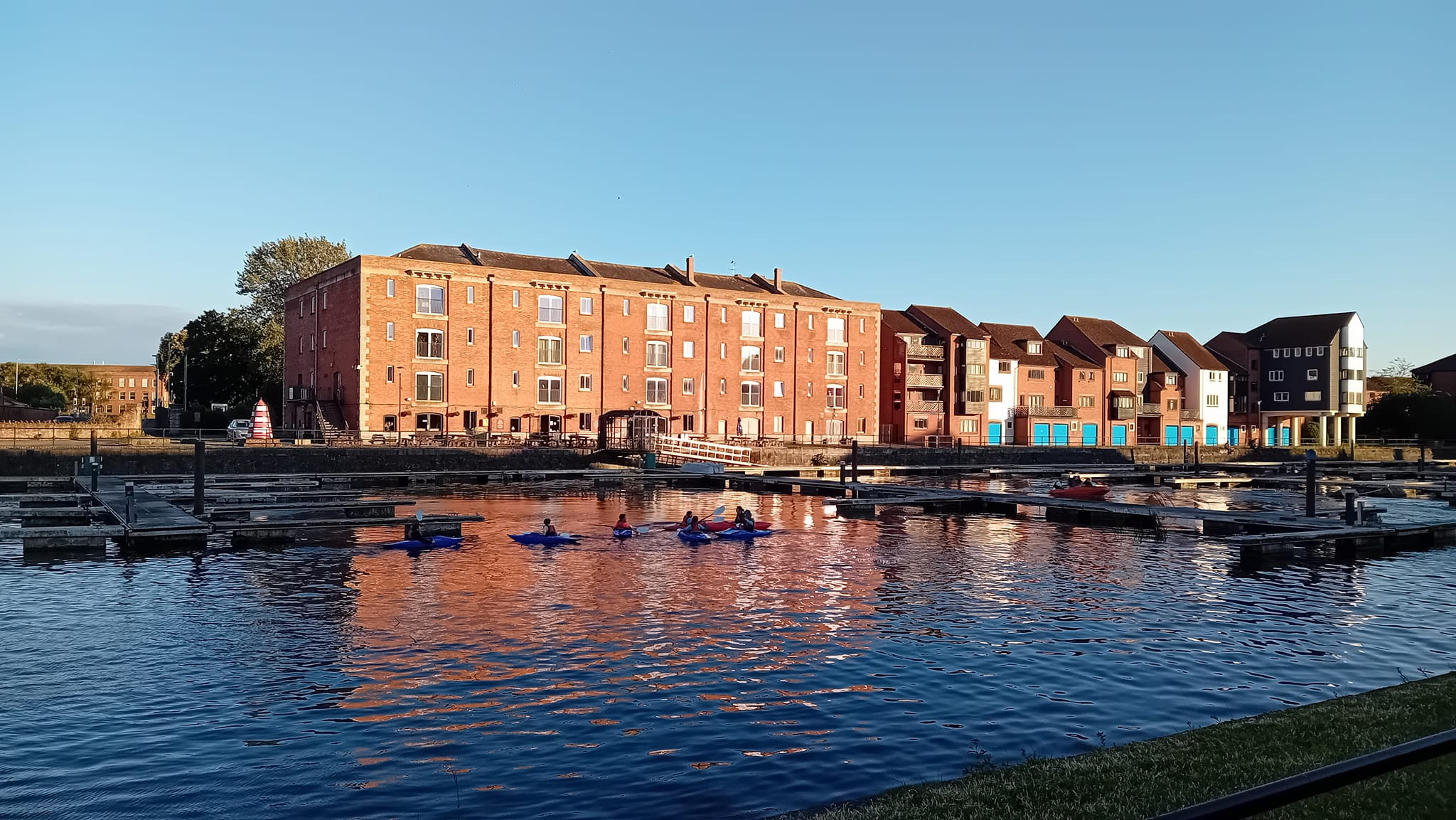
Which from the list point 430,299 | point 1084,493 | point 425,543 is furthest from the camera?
point 430,299

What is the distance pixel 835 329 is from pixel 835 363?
326 centimetres

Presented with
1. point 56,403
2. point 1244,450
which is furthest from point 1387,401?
point 56,403

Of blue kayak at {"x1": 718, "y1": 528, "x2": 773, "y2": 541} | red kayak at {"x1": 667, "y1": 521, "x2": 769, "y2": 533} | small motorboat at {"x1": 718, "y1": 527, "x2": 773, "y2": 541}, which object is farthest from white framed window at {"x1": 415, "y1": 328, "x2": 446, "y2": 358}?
blue kayak at {"x1": 718, "y1": 528, "x2": 773, "y2": 541}

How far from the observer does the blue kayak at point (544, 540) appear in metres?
32.0

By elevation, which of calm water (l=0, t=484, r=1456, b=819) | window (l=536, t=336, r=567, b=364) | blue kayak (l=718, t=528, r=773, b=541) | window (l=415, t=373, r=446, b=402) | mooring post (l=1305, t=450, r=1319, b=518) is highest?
window (l=536, t=336, r=567, b=364)

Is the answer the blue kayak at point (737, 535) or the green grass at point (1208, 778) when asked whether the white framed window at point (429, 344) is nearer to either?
the blue kayak at point (737, 535)

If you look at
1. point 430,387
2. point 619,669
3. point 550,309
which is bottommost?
point 619,669

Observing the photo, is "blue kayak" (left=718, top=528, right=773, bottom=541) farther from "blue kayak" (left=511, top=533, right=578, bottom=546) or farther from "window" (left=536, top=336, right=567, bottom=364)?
"window" (left=536, top=336, right=567, bottom=364)

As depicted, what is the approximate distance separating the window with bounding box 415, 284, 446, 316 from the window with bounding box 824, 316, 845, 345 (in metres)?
37.2

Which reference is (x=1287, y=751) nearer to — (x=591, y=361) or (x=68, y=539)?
(x=68, y=539)

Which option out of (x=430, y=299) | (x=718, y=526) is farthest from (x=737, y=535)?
(x=430, y=299)

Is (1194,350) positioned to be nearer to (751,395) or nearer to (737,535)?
(751,395)

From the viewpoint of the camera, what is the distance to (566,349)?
7938 cm

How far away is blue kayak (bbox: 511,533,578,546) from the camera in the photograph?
105ft
